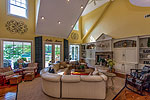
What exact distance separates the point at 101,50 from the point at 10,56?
667 cm

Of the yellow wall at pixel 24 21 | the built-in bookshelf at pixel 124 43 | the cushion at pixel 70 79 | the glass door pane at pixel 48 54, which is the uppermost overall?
the yellow wall at pixel 24 21

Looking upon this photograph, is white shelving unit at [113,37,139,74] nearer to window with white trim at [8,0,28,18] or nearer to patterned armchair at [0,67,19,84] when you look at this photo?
patterned armchair at [0,67,19,84]

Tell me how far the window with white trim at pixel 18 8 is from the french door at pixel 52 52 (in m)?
2.70

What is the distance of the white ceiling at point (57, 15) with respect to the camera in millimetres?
4695

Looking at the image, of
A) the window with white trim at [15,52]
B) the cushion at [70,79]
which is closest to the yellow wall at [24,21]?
the window with white trim at [15,52]

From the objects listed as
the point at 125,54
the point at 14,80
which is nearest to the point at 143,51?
the point at 125,54

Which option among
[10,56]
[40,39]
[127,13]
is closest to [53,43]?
[40,39]

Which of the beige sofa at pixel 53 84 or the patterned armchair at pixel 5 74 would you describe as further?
the patterned armchair at pixel 5 74

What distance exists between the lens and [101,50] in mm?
6625

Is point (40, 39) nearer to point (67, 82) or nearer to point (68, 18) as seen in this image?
point (68, 18)

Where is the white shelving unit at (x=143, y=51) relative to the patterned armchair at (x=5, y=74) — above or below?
above

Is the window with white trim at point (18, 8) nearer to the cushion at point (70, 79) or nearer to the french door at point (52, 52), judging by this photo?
the french door at point (52, 52)

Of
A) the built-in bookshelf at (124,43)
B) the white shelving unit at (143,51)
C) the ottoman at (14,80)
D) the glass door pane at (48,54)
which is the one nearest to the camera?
the ottoman at (14,80)

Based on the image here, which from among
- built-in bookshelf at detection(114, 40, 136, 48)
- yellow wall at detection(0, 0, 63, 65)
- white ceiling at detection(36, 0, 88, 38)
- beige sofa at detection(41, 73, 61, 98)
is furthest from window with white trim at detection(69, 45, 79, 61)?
beige sofa at detection(41, 73, 61, 98)
